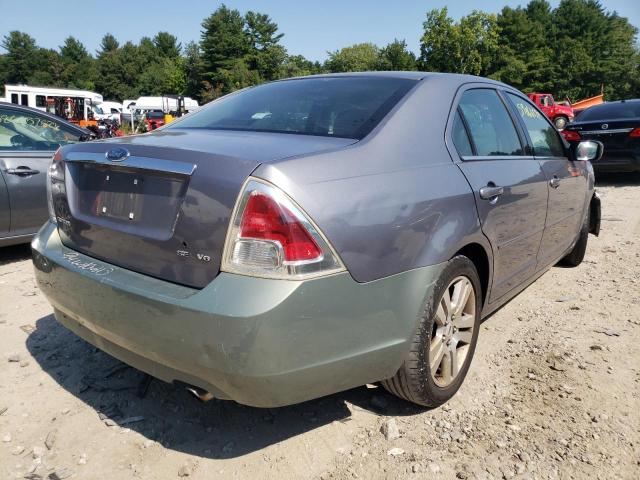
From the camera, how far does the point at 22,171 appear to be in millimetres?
4676

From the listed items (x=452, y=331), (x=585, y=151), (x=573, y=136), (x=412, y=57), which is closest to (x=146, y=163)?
(x=452, y=331)

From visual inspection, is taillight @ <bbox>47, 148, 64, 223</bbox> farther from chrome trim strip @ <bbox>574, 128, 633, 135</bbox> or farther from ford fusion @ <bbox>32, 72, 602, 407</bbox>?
chrome trim strip @ <bbox>574, 128, 633, 135</bbox>

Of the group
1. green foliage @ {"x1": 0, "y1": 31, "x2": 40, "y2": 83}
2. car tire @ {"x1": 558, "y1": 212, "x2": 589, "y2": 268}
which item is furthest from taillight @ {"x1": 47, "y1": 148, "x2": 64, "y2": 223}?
green foliage @ {"x1": 0, "y1": 31, "x2": 40, "y2": 83}

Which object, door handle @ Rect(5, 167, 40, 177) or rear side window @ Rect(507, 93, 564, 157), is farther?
door handle @ Rect(5, 167, 40, 177)

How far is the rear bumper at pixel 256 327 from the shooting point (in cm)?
172

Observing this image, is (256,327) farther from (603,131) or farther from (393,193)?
(603,131)

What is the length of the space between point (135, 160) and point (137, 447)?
120 cm

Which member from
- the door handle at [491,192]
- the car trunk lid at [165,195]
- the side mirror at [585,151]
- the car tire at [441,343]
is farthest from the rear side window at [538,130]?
the car trunk lid at [165,195]

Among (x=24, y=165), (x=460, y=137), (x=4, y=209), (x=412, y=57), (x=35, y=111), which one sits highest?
(x=412, y=57)

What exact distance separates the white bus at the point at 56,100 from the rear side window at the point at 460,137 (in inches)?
1218

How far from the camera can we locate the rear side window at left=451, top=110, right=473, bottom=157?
2.54 m

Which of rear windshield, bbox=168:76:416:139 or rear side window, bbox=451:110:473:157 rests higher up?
rear windshield, bbox=168:76:416:139

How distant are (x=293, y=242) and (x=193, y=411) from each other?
1.21 m

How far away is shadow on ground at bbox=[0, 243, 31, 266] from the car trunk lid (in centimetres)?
322
